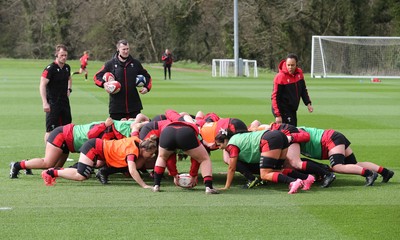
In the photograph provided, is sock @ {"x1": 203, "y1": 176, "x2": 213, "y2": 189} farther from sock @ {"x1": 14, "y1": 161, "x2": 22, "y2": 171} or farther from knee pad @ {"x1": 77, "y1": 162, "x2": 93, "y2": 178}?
sock @ {"x1": 14, "y1": 161, "x2": 22, "y2": 171}

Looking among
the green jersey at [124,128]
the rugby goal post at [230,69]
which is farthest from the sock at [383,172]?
the rugby goal post at [230,69]

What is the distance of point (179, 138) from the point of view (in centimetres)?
1068

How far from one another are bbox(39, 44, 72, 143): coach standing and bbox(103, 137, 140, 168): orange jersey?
8.76ft

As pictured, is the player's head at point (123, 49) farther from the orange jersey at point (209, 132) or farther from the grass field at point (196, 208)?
the orange jersey at point (209, 132)

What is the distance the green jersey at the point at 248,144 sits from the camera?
11.0m

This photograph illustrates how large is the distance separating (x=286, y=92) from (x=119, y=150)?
3548 mm

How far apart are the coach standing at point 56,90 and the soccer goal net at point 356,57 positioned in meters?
33.8

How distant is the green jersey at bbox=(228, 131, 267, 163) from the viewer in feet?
36.1

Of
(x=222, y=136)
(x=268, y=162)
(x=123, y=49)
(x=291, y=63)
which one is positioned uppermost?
(x=123, y=49)

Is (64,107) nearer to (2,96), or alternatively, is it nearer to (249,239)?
A: (249,239)

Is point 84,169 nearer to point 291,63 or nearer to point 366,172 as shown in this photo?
point 366,172

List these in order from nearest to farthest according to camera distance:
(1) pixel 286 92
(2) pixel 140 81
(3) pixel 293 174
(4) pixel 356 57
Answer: (3) pixel 293 174, (1) pixel 286 92, (2) pixel 140 81, (4) pixel 356 57

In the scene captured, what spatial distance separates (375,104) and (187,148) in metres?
17.6

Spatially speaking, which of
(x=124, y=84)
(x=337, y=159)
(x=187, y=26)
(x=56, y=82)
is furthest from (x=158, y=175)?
(x=187, y=26)
